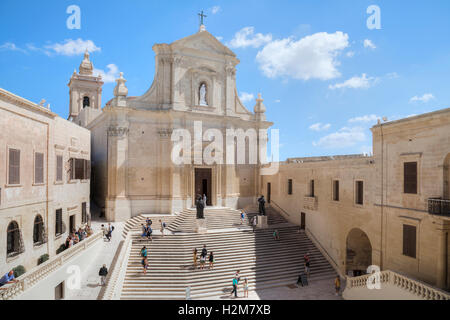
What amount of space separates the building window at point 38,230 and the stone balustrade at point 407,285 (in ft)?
57.2

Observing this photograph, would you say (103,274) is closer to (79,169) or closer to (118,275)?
(118,275)

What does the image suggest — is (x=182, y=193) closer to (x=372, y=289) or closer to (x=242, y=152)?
(x=242, y=152)

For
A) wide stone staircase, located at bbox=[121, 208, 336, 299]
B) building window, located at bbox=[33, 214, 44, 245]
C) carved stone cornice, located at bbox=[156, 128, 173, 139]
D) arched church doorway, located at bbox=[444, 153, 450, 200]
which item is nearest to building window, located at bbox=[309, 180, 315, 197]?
wide stone staircase, located at bbox=[121, 208, 336, 299]

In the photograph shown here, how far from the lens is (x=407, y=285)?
13.2 m

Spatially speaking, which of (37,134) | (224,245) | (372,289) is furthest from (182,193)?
(372,289)

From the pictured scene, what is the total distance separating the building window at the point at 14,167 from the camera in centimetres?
1277

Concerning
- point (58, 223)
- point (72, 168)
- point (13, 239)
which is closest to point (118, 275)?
point (58, 223)

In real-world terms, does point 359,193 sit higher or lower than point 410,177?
lower

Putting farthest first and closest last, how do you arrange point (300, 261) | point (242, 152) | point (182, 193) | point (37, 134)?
point (242, 152)
point (182, 193)
point (300, 261)
point (37, 134)

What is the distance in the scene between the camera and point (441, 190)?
1360 cm

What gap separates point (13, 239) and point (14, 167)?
3.32 metres

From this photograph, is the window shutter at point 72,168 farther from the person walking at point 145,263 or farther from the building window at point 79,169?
the person walking at point 145,263

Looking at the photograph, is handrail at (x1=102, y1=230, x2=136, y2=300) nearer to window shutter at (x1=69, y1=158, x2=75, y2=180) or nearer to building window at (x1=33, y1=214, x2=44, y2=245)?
building window at (x1=33, y1=214, x2=44, y2=245)

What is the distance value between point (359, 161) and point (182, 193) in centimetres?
1504
